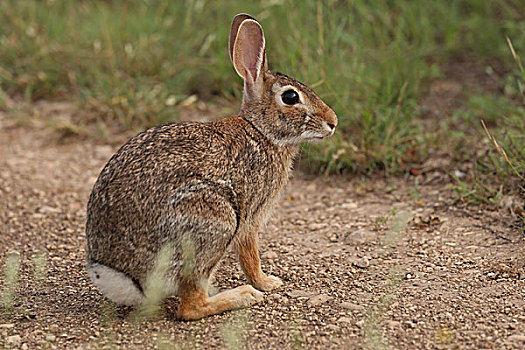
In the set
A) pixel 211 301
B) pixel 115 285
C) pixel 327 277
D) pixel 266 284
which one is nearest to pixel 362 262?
pixel 327 277

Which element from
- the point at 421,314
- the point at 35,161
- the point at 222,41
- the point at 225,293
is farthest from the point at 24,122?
the point at 421,314

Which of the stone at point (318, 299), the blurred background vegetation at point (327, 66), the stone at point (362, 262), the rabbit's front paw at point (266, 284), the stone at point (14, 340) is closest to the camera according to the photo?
the stone at point (14, 340)

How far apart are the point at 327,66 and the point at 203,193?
Answer: 8.51 feet

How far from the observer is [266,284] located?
167 inches

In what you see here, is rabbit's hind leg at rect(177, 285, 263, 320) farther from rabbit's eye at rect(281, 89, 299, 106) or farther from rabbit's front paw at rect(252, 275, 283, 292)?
rabbit's eye at rect(281, 89, 299, 106)

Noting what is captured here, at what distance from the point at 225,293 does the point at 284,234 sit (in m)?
1.11

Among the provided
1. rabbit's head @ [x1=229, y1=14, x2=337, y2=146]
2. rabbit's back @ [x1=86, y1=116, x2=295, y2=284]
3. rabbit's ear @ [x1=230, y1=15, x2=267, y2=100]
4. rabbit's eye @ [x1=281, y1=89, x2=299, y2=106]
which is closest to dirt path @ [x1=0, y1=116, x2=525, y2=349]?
rabbit's back @ [x1=86, y1=116, x2=295, y2=284]

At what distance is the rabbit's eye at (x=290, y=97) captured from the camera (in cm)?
424

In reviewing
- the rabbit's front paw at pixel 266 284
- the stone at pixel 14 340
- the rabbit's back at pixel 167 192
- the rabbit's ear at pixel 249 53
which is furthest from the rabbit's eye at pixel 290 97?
the stone at pixel 14 340

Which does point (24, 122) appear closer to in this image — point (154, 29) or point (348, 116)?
point (154, 29)

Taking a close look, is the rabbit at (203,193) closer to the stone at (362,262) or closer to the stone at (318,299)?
the stone at (318,299)

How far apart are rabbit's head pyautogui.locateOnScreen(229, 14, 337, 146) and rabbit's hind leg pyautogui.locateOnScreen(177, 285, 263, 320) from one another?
880mm

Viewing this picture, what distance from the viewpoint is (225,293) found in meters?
4.04

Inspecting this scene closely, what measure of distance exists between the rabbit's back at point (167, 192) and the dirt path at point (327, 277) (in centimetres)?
42
